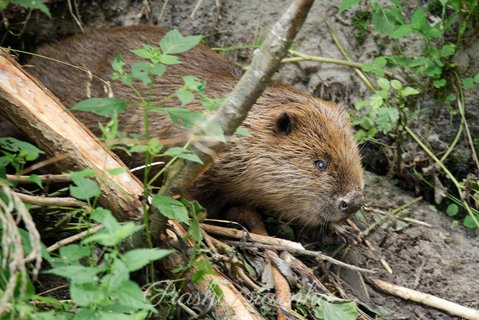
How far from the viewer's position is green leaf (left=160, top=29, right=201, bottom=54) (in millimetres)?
3428

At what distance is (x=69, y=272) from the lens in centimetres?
281

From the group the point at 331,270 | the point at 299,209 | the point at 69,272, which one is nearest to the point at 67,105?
the point at 299,209

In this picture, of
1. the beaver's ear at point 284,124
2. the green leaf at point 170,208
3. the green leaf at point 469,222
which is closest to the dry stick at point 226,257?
the green leaf at point 170,208

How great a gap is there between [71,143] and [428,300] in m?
2.36

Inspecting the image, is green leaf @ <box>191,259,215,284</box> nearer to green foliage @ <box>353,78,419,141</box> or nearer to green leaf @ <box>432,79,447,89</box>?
green foliage @ <box>353,78,419,141</box>

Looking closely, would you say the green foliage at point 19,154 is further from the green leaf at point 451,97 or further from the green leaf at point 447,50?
the green leaf at point 451,97

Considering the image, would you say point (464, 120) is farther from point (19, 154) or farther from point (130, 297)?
point (130, 297)

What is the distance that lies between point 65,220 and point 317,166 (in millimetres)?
1608

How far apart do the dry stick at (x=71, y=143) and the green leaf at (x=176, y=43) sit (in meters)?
0.66

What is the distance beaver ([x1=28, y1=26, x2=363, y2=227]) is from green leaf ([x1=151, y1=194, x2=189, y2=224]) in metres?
1.27

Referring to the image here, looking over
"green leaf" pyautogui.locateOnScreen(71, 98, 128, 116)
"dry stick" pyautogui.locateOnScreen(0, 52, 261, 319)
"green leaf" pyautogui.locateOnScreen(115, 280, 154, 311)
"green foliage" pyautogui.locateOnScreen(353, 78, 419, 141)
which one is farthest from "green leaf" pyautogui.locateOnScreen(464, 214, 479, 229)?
"green leaf" pyautogui.locateOnScreen(115, 280, 154, 311)

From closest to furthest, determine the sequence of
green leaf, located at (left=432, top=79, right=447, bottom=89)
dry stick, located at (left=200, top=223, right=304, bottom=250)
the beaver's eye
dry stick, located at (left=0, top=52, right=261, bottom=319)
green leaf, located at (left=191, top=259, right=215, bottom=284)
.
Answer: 1. green leaf, located at (left=191, top=259, right=215, bottom=284)
2. dry stick, located at (left=0, top=52, right=261, bottom=319)
3. dry stick, located at (left=200, top=223, right=304, bottom=250)
4. the beaver's eye
5. green leaf, located at (left=432, top=79, right=447, bottom=89)

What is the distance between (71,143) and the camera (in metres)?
3.95

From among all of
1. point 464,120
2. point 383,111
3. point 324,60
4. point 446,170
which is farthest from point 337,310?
point 324,60
